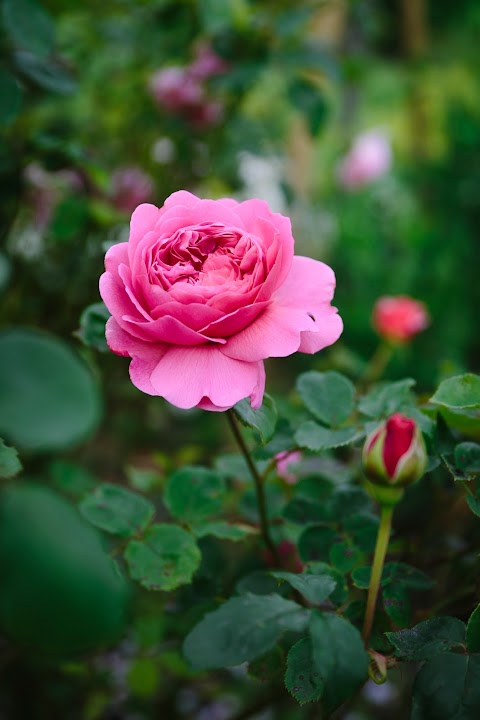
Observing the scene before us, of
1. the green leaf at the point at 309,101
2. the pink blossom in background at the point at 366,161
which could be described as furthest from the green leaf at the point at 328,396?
the pink blossom in background at the point at 366,161

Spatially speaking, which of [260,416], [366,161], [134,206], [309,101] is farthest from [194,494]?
[366,161]

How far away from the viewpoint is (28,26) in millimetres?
576

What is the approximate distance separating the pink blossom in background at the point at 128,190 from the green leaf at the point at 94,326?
26.7 inches

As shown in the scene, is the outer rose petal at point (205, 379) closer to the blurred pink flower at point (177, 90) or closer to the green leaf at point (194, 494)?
the green leaf at point (194, 494)

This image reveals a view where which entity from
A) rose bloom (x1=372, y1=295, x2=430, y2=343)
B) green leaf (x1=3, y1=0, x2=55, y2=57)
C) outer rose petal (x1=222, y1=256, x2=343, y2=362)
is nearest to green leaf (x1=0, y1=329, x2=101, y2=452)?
outer rose petal (x1=222, y1=256, x2=343, y2=362)

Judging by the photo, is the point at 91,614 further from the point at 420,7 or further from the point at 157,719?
the point at 420,7

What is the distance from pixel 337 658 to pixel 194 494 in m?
0.21

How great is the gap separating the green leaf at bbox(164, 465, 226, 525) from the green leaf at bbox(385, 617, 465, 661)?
17cm

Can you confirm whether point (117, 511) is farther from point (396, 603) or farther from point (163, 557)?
point (396, 603)

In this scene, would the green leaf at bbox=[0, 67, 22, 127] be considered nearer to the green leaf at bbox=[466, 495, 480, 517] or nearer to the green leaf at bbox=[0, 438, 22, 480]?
the green leaf at bbox=[0, 438, 22, 480]

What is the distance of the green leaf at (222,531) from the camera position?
1.39 feet

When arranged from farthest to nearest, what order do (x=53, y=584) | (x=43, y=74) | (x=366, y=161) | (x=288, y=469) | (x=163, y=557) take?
(x=366, y=161) → (x=43, y=74) → (x=288, y=469) → (x=163, y=557) → (x=53, y=584)

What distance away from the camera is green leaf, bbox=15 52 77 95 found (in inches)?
25.3

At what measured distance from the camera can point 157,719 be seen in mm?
893
